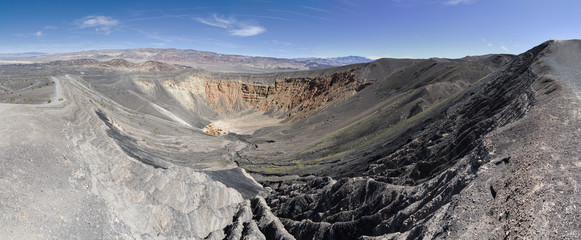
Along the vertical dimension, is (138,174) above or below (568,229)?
below

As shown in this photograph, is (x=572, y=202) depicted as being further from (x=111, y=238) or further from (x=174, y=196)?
(x=174, y=196)

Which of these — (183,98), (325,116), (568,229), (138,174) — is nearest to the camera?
(568,229)


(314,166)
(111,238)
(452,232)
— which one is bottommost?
(314,166)

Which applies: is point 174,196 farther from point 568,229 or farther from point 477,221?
point 568,229

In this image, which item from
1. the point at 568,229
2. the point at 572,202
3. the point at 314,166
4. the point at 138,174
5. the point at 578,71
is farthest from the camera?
the point at 314,166

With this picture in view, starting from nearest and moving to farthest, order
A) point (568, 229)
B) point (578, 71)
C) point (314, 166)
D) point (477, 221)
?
point (568, 229), point (477, 221), point (578, 71), point (314, 166)

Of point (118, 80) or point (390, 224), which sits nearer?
point (390, 224)

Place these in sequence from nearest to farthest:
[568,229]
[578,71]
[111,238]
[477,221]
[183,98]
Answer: [568,229] → [477,221] → [111,238] → [578,71] → [183,98]

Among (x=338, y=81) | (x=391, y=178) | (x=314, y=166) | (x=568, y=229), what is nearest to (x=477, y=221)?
(x=568, y=229)

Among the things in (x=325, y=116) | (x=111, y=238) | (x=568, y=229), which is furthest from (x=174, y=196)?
(x=325, y=116)
